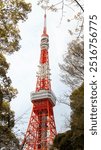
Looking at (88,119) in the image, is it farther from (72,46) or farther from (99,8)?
(72,46)

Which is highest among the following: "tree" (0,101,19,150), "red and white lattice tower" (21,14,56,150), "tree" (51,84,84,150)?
"red and white lattice tower" (21,14,56,150)

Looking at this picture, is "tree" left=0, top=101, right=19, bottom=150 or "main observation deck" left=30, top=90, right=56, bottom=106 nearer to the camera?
"tree" left=0, top=101, right=19, bottom=150

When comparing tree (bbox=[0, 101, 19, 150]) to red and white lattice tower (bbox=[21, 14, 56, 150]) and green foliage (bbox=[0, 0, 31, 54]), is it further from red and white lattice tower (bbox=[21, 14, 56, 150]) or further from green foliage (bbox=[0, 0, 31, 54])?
red and white lattice tower (bbox=[21, 14, 56, 150])

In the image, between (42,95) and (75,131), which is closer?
(75,131)

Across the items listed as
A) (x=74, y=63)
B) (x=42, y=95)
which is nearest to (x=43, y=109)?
(x=42, y=95)

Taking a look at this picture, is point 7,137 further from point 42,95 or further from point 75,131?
point 42,95

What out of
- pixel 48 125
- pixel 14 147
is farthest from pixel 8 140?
pixel 48 125

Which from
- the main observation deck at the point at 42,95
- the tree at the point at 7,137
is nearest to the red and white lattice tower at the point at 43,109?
the main observation deck at the point at 42,95

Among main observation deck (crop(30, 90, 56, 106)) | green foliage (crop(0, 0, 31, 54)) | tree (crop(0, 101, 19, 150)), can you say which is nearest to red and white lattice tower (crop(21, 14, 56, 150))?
main observation deck (crop(30, 90, 56, 106))
